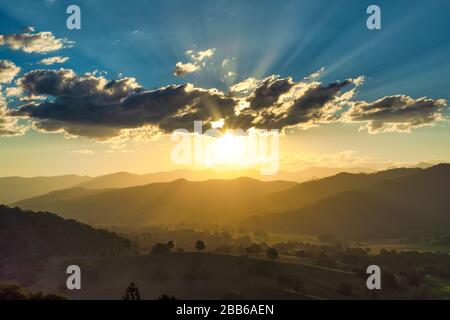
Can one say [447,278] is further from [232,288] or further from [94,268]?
[94,268]

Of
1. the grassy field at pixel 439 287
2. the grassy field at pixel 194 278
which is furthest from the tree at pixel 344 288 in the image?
the grassy field at pixel 439 287

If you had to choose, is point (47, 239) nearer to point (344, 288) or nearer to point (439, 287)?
point (344, 288)

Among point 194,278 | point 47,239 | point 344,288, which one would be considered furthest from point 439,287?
point 47,239

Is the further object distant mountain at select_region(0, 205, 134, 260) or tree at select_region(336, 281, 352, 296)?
distant mountain at select_region(0, 205, 134, 260)

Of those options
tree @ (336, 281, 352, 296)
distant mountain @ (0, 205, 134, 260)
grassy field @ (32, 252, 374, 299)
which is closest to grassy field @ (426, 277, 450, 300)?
grassy field @ (32, 252, 374, 299)

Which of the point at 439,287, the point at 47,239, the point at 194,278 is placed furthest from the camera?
the point at 47,239

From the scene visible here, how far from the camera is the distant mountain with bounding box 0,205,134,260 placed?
413 feet

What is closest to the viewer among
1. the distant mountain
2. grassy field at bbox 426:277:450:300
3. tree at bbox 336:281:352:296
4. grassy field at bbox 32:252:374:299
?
grassy field at bbox 32:252:374:299

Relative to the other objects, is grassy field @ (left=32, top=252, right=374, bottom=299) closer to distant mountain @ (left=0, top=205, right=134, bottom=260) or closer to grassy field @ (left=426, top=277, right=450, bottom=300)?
grassy field @ (left=426, top=277, right=450, bottom=300)

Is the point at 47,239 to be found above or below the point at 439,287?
above

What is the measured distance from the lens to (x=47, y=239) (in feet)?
453

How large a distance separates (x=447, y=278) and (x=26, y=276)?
117 meters

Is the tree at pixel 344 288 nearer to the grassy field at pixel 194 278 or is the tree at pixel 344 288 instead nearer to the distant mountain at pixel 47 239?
the grassy field at pixel 194 278
